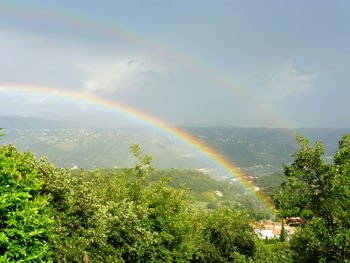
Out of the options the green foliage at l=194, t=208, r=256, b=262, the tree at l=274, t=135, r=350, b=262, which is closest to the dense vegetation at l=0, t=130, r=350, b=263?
the tree at l=274, t=135, r=350, b=262

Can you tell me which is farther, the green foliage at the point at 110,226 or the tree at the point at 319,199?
the green foliage at the point at 110,226

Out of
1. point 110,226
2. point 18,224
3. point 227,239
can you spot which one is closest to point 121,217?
point 110,226

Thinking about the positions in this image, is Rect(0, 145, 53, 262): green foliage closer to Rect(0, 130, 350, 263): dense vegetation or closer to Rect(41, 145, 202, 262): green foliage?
Rect(0, 130, 350, 263): dense vegetation

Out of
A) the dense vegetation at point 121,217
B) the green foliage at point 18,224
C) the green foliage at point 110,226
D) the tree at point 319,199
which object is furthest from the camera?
the green foliage at point 110,226

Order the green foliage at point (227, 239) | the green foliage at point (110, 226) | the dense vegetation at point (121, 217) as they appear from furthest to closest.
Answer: the green foliage at point (227, 239) → the green foliage at point (110, 226) → the dense vegetation at point (121, 217)

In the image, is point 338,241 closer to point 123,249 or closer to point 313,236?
point 313,236

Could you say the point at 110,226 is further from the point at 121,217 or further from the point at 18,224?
the point at 18,224

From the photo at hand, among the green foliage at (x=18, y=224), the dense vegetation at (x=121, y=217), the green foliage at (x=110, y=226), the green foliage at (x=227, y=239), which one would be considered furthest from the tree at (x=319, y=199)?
the green foliage at (x=18, y=224)

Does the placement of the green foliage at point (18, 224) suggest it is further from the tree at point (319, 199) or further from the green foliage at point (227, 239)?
the green foliage at point (227, 239)
